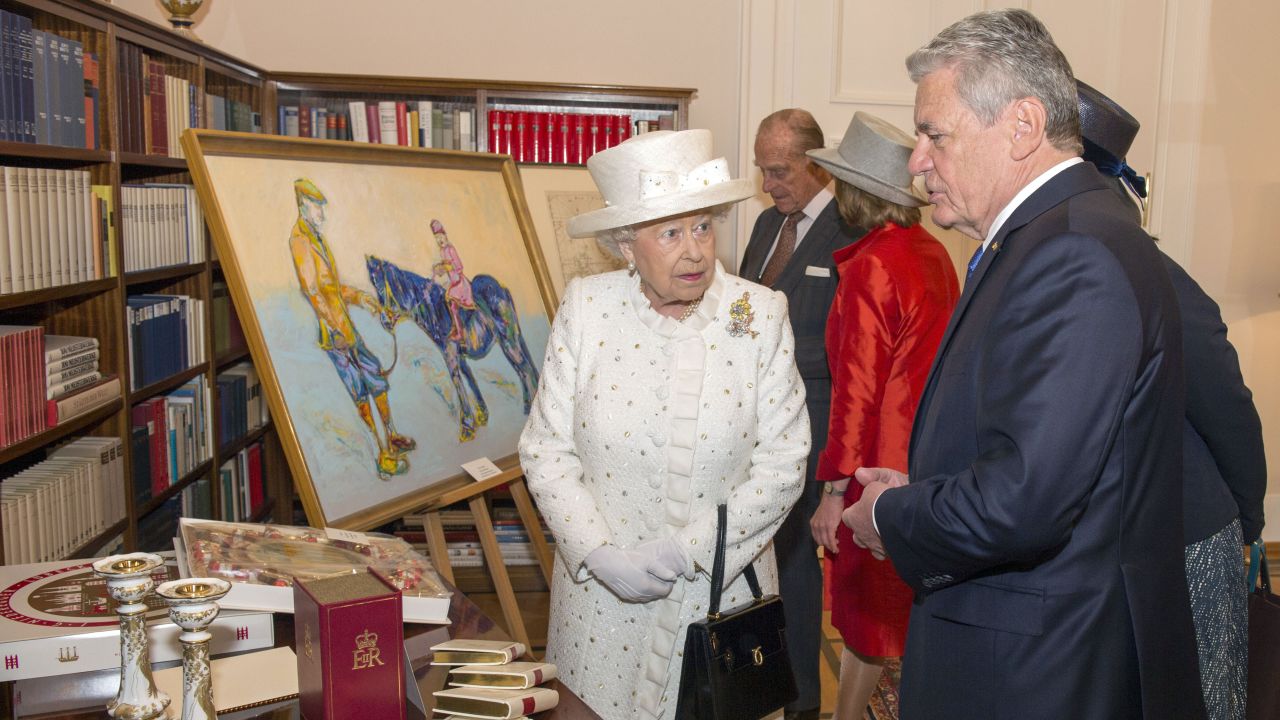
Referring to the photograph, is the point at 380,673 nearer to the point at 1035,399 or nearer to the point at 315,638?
the point at 315,638

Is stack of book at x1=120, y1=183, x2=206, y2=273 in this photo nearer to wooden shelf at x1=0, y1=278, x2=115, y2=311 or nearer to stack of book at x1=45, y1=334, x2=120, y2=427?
wooden shelf at x1=0, y1=278, x2=115, y2=311

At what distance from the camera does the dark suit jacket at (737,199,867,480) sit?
122 inches

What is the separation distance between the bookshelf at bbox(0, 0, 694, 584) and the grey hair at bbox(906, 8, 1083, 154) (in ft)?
7.15

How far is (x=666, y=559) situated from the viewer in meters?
2.01

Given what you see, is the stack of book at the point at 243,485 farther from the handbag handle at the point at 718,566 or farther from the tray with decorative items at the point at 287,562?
the handbag handle at the point at 718,566

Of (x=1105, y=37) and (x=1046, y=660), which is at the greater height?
(x=1105, y=37)

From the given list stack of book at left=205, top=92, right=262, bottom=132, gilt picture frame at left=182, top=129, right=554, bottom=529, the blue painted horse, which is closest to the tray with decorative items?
gilt picture frame at left=182, top=129, right=554, bottom=529

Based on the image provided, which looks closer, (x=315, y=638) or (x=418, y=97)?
(x=315, y=638)

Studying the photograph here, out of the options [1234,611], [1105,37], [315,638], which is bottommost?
[1234,611]

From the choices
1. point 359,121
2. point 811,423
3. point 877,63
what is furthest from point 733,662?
point 877,63

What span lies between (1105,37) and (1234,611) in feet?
13.6

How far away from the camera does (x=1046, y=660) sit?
4.64 ft

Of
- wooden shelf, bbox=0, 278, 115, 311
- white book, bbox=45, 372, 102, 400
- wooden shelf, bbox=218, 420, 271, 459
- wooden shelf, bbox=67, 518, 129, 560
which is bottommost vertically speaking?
wooden shelf, bbox=67, 518, 129, 560

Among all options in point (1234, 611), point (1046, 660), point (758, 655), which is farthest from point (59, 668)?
point (1234, 611)
